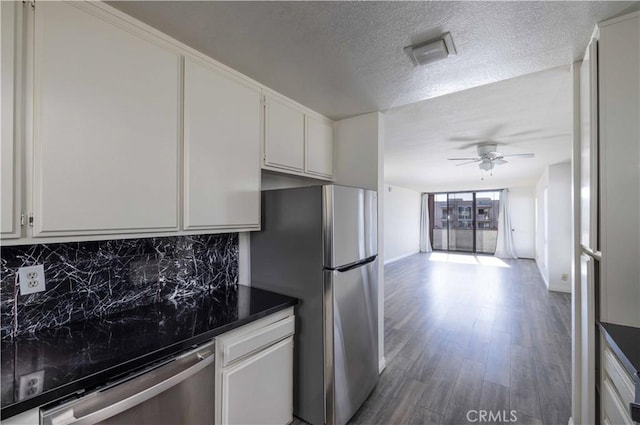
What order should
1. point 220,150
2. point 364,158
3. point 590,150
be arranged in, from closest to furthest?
point 590,150 → point 220,150 → point 364,158

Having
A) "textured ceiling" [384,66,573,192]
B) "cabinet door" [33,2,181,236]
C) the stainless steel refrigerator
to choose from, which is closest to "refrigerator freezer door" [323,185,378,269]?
the stainless steel refrigerator

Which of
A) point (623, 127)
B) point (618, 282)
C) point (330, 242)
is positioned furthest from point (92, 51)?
point (618, 282)

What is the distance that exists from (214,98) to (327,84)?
0.78 metres

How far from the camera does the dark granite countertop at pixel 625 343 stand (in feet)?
3.08

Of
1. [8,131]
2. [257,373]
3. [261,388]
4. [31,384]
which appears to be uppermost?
[8,131]

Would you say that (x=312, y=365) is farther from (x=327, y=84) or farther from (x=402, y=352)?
(x=327, y=84)

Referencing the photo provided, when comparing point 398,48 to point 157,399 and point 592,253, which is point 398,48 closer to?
point 592,253

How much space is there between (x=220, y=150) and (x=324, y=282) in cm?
107

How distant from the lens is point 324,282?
66.9 inches

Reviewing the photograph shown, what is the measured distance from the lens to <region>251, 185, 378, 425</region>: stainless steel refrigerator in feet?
5.59

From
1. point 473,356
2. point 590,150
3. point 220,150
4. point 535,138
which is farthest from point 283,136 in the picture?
point 535,138

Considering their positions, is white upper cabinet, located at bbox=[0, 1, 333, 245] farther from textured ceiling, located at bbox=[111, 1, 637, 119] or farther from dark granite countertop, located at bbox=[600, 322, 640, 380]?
dark granite countertop, located at bbox=[600, 322, 640, 380]

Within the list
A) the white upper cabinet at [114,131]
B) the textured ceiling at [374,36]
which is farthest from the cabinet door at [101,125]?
the textured ceiling at [374,36]

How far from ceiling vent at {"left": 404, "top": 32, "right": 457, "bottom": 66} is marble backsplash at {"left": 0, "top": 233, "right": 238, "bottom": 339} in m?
1.79
